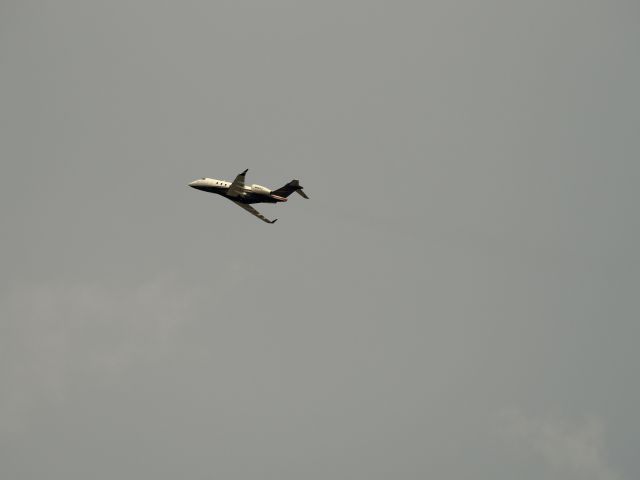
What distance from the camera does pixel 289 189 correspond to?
117m

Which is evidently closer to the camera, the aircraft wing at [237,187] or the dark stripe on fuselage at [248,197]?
the aircraft wing at [237,187]

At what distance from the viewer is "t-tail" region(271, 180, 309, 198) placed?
116 m

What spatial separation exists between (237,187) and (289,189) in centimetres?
848

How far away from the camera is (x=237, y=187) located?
118875 mm

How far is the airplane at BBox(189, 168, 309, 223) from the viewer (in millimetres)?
116875

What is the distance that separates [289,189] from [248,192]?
6.84 m

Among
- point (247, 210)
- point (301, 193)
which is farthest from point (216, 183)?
point (301, 193)

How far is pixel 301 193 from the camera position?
114m

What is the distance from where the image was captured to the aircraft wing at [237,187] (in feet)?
385

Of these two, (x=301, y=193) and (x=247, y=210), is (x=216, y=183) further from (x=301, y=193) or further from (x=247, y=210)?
(x=301, y=193)

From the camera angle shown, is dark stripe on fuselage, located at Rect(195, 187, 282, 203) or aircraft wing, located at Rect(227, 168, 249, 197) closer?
aircraft wing, located at Rect(227, 168, 249, 197)

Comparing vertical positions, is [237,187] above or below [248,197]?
above

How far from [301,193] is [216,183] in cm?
1729

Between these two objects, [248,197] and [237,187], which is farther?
[248,197]
